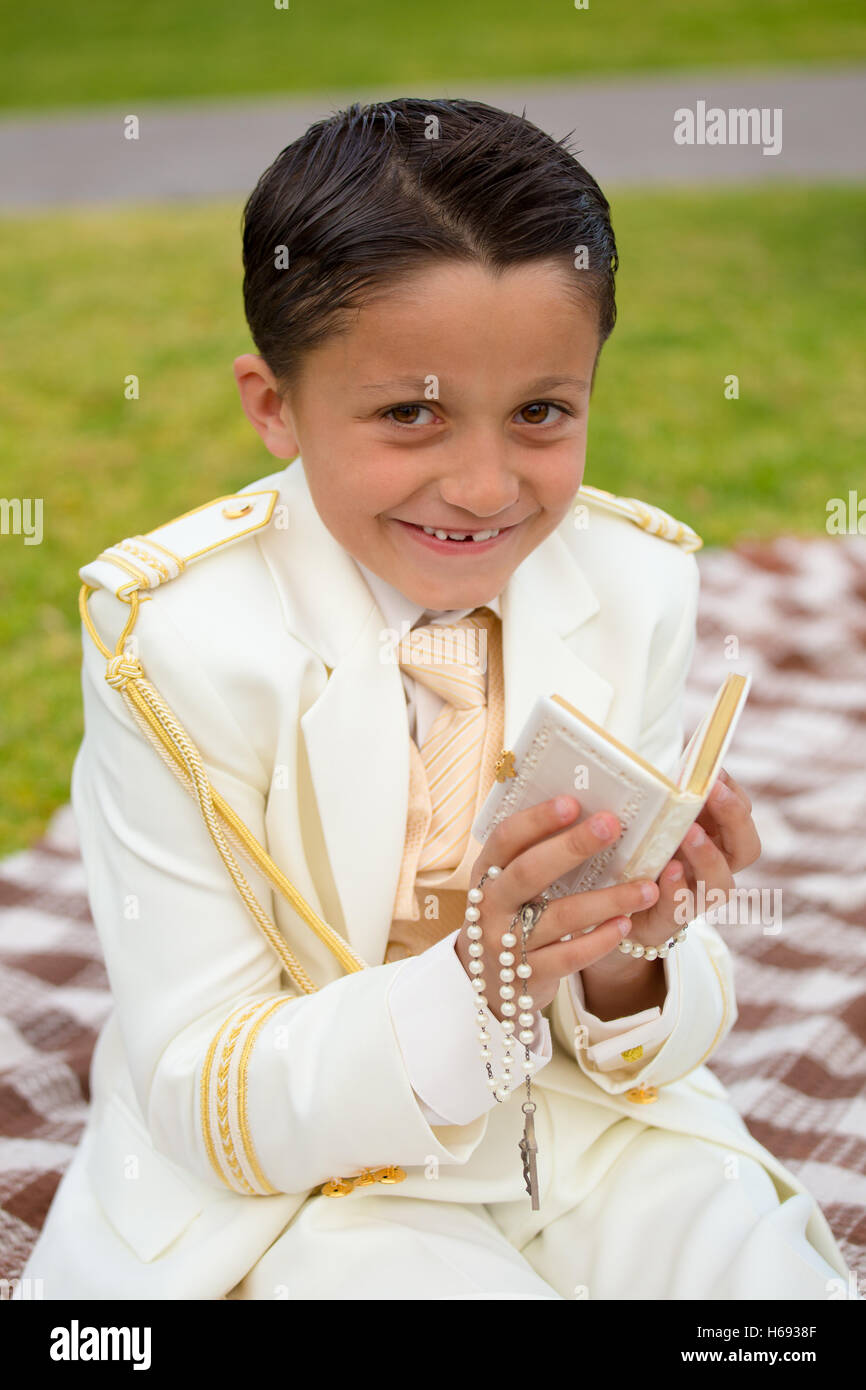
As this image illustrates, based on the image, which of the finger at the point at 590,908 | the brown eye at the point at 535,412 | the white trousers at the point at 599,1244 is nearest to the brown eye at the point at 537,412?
the brown eye at the point at 535,412

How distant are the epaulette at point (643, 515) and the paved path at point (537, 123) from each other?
6274 millimetres

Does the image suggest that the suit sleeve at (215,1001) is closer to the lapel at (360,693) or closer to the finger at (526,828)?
the lapel at (360,693)

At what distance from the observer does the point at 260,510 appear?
1673 mm

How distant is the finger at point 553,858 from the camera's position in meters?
1.30

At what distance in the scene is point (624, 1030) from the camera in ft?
5.45

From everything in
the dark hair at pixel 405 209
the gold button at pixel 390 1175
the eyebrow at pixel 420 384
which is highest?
the dark hair at pixel 405 209

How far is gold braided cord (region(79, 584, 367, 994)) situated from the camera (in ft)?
5.06

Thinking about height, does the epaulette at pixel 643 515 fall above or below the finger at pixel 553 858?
above

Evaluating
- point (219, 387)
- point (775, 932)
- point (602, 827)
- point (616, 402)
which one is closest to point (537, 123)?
point (616, 402)

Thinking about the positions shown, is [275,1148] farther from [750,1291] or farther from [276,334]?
[276,334]

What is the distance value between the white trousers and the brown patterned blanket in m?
0.36

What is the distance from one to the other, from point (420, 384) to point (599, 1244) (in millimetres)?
969

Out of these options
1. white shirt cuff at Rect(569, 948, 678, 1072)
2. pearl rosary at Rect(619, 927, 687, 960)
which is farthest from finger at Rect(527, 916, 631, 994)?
white shirt cuff at Rect(569, 948, 678, 1072)

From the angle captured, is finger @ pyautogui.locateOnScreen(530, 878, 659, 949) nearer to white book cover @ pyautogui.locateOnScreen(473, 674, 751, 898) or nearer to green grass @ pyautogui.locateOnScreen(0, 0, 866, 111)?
white book cover @ pyautogui.locateOnScreen(473, 674, 751, 898)
